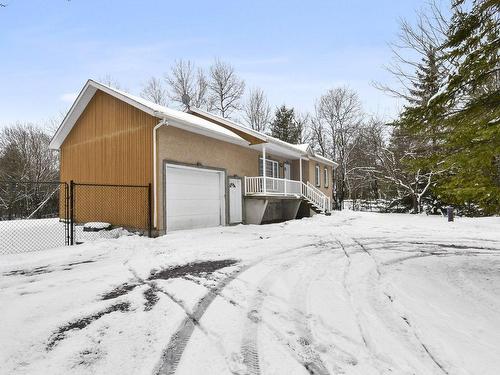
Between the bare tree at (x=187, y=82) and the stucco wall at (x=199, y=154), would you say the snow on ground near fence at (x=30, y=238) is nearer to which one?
the stucco wall at (x=199, y=154)

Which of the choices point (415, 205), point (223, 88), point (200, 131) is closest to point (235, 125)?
point (200, 131)

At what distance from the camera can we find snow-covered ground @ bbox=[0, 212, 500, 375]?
2.54 metres

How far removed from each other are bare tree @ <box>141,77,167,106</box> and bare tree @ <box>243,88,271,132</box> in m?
9.56

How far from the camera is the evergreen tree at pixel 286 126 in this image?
35.3 meters

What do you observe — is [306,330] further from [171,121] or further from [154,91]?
[154,91]

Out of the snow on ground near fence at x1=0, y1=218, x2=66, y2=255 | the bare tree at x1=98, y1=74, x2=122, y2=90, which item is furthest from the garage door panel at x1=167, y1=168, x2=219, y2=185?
the bare tree at x1=98, y1=74, x2=122, y2=90

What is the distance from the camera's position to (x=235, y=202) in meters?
14.4

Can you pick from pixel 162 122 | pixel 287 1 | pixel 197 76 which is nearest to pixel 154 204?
pixel 162 122

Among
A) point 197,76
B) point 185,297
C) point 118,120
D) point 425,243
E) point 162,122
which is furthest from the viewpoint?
point 197,76

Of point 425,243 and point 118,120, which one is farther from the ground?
point 118,120

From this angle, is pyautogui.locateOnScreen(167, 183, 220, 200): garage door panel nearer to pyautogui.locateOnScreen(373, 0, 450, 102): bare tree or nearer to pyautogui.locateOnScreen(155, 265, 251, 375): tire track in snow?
pyautogui.locateOnScreen(155, 265, 251, 375): tire track in snow

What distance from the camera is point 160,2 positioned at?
9352 mm

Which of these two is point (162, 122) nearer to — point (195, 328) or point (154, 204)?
point (154, 204)

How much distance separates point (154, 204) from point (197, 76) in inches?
1069
